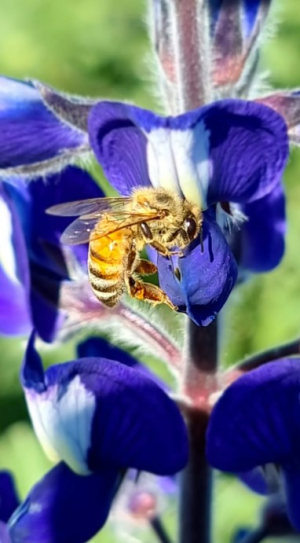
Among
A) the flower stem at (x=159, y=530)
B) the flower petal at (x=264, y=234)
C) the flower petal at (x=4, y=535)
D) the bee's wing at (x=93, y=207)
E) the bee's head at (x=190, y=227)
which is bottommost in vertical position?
the flower stem at (x=159, y=530)

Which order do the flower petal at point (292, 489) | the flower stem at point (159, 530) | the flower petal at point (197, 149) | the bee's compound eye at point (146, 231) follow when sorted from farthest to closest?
the flower stem at point (159, 530) → the flower petal at point (292, 489) → the bee's compound eye at point (146, 231) → the flower petal at point (197, 149)

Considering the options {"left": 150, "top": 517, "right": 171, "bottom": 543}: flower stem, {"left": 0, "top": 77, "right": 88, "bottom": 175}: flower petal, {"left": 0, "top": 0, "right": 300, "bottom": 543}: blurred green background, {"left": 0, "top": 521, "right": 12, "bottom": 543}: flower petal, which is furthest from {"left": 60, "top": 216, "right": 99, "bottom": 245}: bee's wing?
{"left": 0, "top": 0, "right": 300, "bottom": 543}: blurred green background

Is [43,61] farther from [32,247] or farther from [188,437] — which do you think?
[188,437]

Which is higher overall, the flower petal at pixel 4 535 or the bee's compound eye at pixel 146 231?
the bee's compound eye at pixel 146 231

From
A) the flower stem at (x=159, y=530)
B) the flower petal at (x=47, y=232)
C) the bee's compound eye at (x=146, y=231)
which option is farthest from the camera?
the flower stem at (x=159, y=530)

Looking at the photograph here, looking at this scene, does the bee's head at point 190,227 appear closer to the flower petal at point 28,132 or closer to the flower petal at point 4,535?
the flower petal at point 28,132

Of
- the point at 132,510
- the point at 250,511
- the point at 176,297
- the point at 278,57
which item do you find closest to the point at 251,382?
the point at 176,297

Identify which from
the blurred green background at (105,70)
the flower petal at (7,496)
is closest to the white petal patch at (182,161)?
the flower petal at (7,496)
